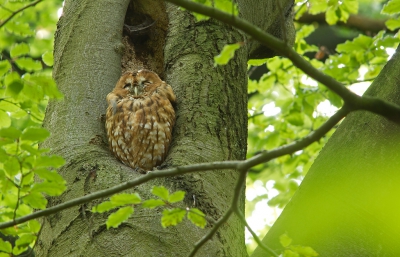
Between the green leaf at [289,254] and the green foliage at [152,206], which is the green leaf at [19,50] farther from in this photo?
the green leaf at [289,254]

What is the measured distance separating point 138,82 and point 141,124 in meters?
0.48

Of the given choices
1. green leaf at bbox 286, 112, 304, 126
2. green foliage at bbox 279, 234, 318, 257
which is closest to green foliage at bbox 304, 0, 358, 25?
green leaf at bbox 286, 112, 304, 126

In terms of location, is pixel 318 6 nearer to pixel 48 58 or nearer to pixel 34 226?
pixel 48 58

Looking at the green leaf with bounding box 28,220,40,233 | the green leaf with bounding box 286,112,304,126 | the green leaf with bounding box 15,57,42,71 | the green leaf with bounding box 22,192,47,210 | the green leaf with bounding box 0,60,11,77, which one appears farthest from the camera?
the green leaf with bounding box 286,112,304,126

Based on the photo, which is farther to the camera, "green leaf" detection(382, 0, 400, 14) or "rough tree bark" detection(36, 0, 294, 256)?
"green leaf" detection(382, 0, 400, 14)

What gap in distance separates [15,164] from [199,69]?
54.6 inches

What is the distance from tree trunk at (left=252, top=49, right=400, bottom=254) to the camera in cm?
208

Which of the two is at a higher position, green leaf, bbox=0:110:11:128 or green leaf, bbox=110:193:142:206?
green leaf, bbox=0:110:11:128

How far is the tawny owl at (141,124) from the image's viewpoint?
3.38 meters

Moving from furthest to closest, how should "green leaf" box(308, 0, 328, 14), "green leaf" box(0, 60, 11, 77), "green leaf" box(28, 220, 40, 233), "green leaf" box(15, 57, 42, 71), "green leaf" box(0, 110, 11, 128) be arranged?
"green leaf" box(308, 0, 328, 14)
"green leaf" box(0, 110, 11, 128)
"green leaf" box(15, 57, 42, 71)
"green leaf" box(0, 60, 11, 77)
"green leaf" box(28, 220, 40, 233)

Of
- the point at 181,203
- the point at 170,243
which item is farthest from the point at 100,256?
the point at 181,203

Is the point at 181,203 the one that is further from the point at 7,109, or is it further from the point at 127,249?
the point at 7,109

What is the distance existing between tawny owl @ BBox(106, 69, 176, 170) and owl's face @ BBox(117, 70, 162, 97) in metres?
0.05

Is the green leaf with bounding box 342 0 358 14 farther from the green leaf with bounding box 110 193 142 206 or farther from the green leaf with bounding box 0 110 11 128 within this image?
the green leaf with bounding box 110 193 142 206
